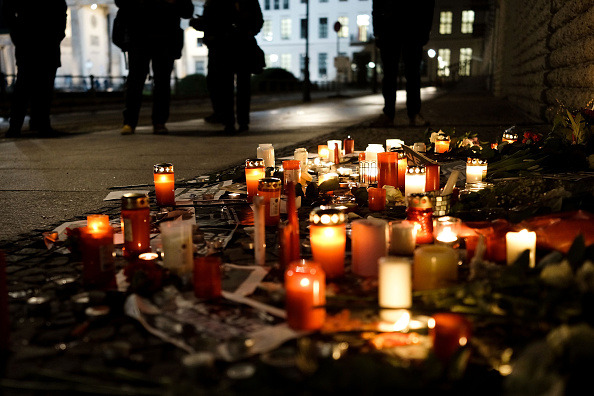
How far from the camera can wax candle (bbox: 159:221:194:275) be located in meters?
2.04

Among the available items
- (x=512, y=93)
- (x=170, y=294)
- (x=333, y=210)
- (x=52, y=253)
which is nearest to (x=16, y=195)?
(x=52, y=253)

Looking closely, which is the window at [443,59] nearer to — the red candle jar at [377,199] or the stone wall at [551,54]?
the stone wall at [551,54]

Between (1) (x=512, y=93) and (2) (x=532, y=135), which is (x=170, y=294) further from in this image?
(1) (x=512, y=93)

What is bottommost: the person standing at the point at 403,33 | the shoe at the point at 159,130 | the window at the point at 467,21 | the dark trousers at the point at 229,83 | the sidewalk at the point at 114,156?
the sidewalk at the point at 114,156

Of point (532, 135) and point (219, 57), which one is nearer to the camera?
point (532, 135)

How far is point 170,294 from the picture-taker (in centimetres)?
186

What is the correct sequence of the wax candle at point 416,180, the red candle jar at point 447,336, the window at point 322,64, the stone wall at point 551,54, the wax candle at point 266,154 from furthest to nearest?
the window at point 322,64, the stone wall at point 551,54, the wax candle at point 266,154, the wax candle at point 416,180, the red candle jar at point 447,336

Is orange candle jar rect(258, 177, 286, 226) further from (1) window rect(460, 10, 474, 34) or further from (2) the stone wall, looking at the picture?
(1) window rect(460, 10, 474, 34)

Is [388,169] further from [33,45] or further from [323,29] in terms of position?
[323,29]

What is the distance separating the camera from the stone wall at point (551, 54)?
4.81m

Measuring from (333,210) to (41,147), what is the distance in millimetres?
5175

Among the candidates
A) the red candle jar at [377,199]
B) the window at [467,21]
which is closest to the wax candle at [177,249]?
the red candle jar at [377,199]

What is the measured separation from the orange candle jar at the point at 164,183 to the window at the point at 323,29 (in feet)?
171

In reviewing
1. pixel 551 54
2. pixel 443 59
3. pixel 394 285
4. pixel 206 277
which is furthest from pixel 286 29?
pixel 394 285
